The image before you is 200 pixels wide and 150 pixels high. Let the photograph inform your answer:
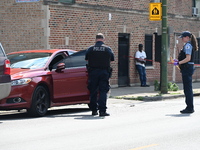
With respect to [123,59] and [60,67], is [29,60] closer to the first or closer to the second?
[60,67]

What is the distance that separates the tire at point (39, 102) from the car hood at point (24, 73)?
334 millimetres

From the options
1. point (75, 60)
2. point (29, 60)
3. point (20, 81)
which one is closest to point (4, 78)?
point (20, 81)

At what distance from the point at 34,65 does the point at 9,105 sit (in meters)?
1.34

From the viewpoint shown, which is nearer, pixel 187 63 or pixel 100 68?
pixel 100 68

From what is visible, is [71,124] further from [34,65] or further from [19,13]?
[19,13]

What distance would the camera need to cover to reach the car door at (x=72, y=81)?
41.8 feet

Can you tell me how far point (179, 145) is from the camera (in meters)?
8.30

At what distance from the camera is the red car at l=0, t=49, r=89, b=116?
11875 millimetres

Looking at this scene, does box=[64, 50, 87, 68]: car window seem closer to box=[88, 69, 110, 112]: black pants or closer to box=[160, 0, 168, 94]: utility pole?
box=[88, 69, 110, 112]: black pants

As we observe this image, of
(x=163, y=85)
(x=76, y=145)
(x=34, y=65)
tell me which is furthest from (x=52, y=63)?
(x=163, y=85)

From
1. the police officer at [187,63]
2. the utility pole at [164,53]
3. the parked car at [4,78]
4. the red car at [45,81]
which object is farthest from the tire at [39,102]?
the utility pole at [164,53]

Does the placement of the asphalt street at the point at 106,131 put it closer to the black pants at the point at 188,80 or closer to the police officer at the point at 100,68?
the black pants at the point at 188,80

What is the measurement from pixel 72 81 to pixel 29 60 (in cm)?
115

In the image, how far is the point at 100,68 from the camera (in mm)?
12078
